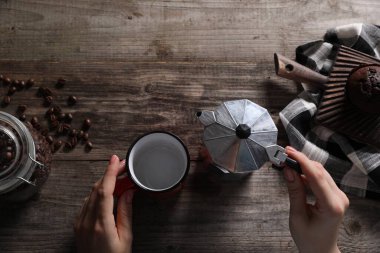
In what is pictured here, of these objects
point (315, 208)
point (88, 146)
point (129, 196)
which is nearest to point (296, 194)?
point (315, 208)

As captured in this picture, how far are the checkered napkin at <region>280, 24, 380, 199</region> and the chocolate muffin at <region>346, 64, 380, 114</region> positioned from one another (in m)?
0.07

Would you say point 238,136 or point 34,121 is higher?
point 238,136

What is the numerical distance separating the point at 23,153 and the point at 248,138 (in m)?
0.34

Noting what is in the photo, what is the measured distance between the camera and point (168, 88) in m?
0.78

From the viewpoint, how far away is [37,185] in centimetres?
71

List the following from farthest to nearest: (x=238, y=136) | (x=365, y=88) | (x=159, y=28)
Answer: (x=159, y=28), (x=365, y=88), (x=238, y=136)

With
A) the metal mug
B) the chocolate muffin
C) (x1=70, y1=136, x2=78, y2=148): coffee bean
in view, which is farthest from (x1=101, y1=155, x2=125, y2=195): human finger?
the chocolate muffin

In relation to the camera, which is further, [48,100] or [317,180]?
[48,100]

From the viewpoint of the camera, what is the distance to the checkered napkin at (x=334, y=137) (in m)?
0.74

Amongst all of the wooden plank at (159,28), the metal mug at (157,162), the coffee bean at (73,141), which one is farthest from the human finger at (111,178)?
the wooden plank at (159,28)

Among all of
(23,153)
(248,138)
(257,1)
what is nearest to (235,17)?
(257,1)

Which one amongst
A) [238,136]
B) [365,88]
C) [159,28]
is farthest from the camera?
[159,28]

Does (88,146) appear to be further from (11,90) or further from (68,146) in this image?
(11,90)

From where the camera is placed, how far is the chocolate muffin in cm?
69
